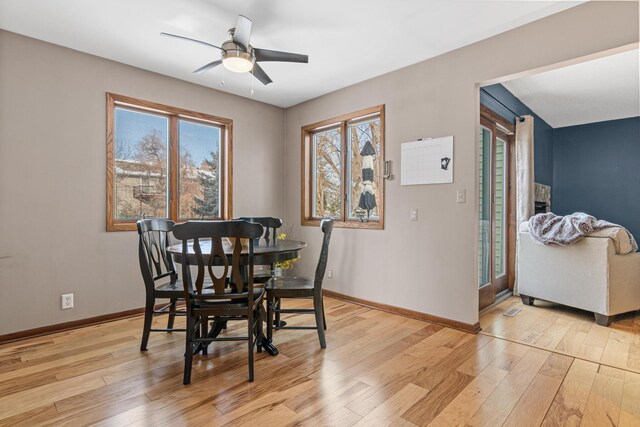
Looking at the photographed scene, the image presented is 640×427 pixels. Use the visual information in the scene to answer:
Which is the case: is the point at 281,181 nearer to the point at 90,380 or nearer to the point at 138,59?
the point at 138,59

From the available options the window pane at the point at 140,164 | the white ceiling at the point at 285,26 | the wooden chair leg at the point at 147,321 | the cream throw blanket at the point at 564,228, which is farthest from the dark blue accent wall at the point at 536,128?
the wooden chair leg at the point at 147,321

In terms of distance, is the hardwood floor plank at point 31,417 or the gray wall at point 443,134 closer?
the hardwood floor plank at point 31,417

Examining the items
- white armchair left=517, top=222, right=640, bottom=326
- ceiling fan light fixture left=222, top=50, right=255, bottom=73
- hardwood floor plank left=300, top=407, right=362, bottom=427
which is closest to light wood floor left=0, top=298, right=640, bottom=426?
hardwood floor plank left=300, top=407, right=362, bottom=427

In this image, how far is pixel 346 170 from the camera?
411 cm

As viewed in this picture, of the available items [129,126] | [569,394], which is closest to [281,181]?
[129,126]

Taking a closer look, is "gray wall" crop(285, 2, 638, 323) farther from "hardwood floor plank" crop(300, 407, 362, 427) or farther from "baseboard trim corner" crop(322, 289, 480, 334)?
"hardwood floor plank" crop(300, 407, 362, 427)

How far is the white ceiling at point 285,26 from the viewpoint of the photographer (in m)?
2.38

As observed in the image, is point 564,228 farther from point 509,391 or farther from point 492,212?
point 509,391

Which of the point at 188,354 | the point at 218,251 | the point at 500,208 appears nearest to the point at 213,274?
the point at 218,251

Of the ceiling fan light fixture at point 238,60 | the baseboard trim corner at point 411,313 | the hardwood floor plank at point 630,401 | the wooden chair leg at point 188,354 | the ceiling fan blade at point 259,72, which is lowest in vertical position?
the hardwood floor plank at point 630,401

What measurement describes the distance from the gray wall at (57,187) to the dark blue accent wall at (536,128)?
3691 millimetres

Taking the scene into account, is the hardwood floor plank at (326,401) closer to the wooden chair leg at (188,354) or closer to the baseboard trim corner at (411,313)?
the wooden chair leg at (188,354)

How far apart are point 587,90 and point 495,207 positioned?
192 centimetres

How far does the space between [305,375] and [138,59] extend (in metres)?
3.25
